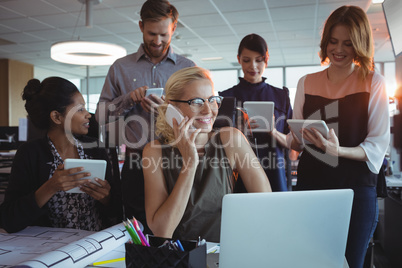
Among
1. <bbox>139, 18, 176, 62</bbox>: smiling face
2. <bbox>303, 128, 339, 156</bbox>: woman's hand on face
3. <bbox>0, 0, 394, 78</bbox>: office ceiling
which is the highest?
<bbox>0, 0, 394, 78</bbox>: office ceiling

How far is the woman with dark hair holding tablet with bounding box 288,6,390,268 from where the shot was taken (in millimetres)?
1489

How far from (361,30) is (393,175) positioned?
223cm

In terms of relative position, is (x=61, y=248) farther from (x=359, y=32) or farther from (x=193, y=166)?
(x=359, y=32)

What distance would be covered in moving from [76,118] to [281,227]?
135cm

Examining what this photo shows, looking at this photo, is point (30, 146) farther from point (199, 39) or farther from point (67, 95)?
point (199, 39)

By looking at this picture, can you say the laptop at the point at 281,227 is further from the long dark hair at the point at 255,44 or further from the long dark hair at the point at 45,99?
the long dark hair at the point at 255,44

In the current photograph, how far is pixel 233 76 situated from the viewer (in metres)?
11.2

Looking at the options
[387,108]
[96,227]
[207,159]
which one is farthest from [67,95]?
[387,108]

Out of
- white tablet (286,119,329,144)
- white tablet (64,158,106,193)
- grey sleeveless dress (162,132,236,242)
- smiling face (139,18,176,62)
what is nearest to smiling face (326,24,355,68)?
white tablet (286,119,329,144)

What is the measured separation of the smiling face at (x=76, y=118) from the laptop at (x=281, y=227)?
1.25 m

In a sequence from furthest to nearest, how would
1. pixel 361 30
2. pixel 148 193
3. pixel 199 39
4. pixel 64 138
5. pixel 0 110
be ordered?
pixel 0 110
pixel 199 39
pixel 64 138
pixel 361 30
pixel 148 193

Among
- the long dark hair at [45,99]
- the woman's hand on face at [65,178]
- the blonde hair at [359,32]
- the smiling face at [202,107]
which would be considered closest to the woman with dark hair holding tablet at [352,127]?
the blonde hair at [359,32]

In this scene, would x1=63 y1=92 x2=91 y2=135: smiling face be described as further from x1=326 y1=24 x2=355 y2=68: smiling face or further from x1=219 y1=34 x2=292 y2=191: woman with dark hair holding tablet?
x1=326 y1=24 x2=355 y2=68: smiling face

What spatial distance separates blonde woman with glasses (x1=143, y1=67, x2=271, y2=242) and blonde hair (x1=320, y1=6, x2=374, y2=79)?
63cm
